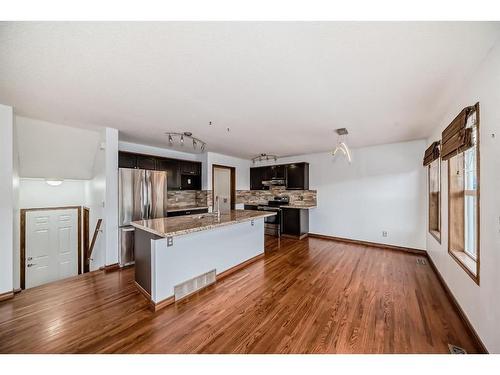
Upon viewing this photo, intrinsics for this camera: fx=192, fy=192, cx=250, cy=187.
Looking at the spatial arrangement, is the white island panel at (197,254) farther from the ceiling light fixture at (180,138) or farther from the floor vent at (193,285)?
the ceiling light fixture at (180,138)

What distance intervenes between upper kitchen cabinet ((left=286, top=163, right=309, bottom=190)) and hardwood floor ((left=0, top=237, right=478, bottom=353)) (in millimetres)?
2880

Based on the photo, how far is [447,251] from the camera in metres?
2.56

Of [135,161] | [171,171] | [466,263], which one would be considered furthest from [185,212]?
[466,263]

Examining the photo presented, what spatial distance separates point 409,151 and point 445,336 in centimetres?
365

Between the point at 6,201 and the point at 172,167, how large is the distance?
8.92 ft

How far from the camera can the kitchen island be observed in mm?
2219

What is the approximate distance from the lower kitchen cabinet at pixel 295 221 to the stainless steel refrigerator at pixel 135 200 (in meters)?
3.22

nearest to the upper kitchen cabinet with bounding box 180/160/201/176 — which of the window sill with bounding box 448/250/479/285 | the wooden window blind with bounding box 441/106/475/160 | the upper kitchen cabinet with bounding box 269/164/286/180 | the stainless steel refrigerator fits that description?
the stainless steel refrigerator

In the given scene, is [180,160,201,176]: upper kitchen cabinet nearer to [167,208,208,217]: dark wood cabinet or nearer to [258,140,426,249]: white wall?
[167,208,208,217]: dark wood cabinet

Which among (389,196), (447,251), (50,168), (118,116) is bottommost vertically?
(447,251)

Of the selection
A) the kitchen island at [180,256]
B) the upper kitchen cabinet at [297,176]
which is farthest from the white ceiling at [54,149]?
the upper kitchen cabinet at [297,176]

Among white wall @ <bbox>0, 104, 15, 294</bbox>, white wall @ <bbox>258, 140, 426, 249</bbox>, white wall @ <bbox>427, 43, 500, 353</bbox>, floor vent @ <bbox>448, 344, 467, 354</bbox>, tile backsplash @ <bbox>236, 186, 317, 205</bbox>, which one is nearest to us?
white wall @ <bbox>427, 43, 500, 353</bbox>
